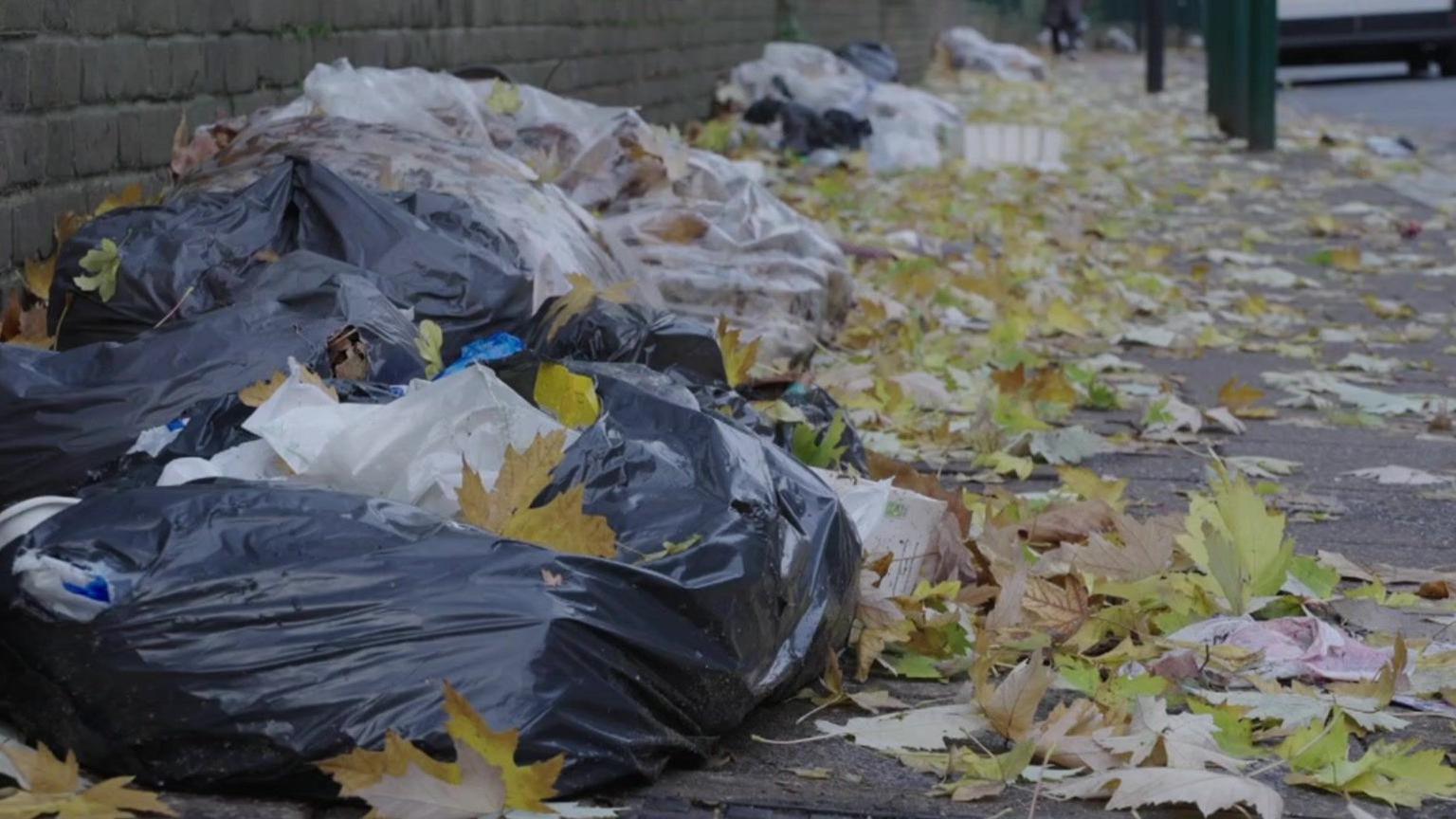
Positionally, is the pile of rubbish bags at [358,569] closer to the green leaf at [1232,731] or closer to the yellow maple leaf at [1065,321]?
the green leaf at [1232,731]

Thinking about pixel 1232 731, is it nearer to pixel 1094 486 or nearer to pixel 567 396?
pixel 567 396

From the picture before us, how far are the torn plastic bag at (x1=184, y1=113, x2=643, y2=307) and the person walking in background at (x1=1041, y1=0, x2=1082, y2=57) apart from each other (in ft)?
87.4

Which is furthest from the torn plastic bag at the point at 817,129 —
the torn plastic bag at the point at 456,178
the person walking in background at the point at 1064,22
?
the person walking in background at the point at 1064,22

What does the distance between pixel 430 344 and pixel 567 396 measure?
56 centimetres

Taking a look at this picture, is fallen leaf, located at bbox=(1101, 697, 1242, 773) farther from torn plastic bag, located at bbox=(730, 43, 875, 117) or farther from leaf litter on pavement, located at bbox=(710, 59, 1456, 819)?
torn plastic bag, located at bbox=(730, 43, 875, 117)

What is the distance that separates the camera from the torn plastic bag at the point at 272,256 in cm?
342

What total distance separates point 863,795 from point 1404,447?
2.55 metres

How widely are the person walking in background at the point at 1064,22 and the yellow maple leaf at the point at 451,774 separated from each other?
29.1 metres

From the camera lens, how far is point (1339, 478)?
4.07m

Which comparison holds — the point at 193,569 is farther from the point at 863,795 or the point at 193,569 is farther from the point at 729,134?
the point at 729,134

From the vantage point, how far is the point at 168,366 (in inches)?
114

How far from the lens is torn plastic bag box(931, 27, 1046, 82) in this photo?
73.7ft

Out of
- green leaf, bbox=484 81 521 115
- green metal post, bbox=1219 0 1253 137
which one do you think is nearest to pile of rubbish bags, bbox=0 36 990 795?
green leaf, bbox=484 81 521 115

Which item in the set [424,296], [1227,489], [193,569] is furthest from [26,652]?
[1227,489]
